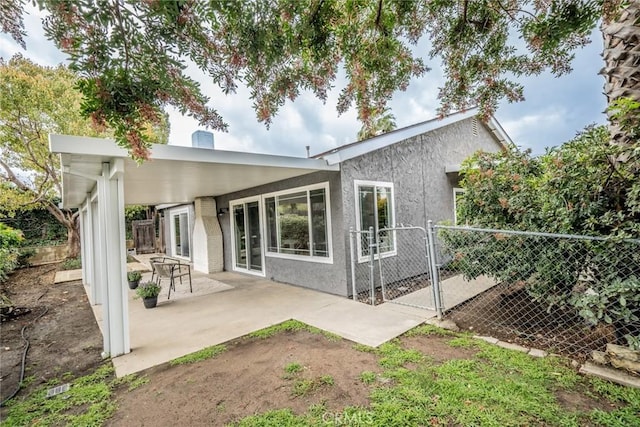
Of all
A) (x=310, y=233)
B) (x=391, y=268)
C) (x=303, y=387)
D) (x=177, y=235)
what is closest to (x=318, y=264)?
(x=310, y=233)

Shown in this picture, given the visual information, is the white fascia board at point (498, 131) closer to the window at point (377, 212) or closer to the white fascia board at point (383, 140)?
the white fascia board at point (383, 140)

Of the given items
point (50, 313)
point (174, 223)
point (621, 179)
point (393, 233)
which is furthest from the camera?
point (174, 223)

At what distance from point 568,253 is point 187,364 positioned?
505cm

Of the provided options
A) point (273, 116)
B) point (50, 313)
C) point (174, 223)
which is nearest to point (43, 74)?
point (174, 223)

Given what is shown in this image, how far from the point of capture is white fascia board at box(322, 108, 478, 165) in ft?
19.3

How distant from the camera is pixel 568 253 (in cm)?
362

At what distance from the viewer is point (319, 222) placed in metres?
6.70

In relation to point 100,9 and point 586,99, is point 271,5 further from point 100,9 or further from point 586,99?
point 586,99

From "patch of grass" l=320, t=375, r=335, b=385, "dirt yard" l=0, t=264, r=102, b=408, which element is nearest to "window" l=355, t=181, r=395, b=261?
"patch of grass" l=320, t=375, r=335, b=385

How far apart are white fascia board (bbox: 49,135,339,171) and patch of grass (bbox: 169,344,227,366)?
8.95 ft

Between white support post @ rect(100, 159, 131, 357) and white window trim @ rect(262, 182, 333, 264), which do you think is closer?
white support post @ rect(100, 159, 131, 357)

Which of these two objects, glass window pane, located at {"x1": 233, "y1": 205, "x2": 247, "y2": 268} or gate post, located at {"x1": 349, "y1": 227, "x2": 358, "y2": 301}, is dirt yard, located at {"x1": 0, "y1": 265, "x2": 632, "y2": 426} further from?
glass window pane, located at {"x1": 233, "y1": 205, "x2": 247, "y2": 268}

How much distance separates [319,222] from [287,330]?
8.94ft

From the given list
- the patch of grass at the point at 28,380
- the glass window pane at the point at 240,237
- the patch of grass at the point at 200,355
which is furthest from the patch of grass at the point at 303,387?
the glass window pane at the point at 240,237
